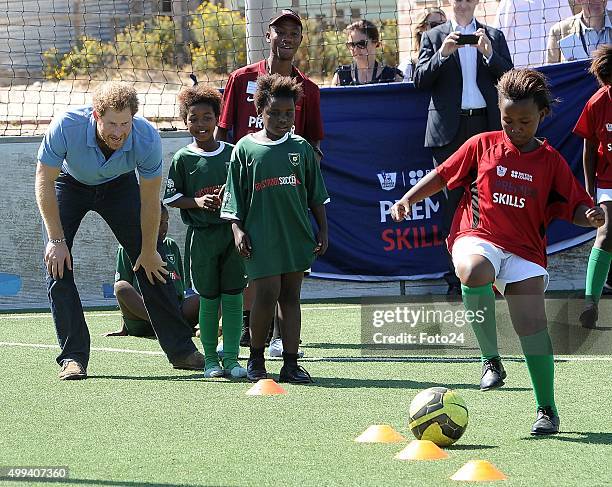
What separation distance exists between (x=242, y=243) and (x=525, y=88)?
6.25 ft

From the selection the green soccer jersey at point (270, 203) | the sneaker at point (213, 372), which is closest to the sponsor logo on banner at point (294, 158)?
the green soccer jersey at point (270, 203)

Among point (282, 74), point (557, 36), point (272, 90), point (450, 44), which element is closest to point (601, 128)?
point (450, 44)

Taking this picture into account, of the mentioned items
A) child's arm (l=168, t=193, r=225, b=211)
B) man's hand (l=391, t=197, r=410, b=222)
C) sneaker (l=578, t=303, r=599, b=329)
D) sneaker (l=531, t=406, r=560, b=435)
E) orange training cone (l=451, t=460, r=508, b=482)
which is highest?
man's hand (l=391, t=197, r=410, b=222)

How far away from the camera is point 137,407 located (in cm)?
618

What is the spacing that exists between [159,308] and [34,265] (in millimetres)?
3890

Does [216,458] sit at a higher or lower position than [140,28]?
lower

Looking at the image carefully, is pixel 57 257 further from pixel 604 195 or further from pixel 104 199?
pixel 604 195

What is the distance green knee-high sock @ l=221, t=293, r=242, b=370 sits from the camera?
7.30m

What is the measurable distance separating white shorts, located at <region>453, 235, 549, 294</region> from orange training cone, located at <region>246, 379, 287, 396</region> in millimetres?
1270

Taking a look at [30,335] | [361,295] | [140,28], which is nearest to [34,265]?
[30,335]

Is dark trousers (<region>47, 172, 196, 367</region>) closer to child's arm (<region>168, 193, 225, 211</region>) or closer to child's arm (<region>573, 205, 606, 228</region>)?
child's arm (<region>168, 193, 225, 211</region>)

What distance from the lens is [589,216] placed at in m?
5.59

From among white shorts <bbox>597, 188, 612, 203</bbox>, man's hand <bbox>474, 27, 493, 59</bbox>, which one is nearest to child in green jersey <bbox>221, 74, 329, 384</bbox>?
white shorts <bbox>597, 188, 612, 203</bbox>

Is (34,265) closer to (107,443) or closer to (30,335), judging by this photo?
(30,335)
